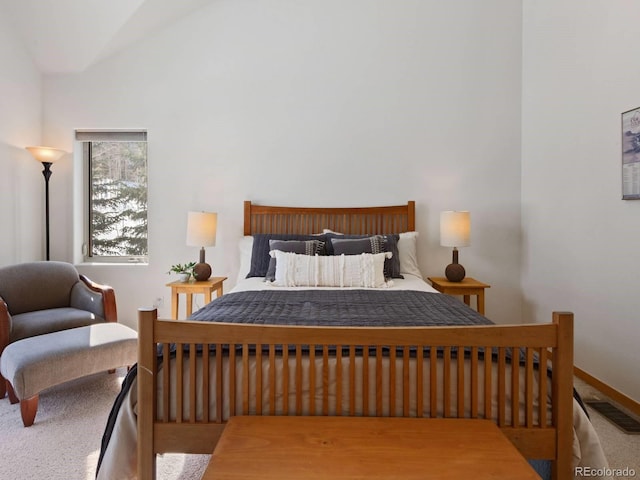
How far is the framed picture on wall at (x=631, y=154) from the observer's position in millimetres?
2369

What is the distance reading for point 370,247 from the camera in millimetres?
3008

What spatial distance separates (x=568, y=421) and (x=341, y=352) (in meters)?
0.79

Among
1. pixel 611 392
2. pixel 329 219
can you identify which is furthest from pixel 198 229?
pixel 611 392

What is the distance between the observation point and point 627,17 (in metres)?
2.44

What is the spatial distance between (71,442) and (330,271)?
173 centimetres

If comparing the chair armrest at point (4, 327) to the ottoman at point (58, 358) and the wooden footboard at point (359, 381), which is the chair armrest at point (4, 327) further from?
the wooden footboard at point (359, 381)

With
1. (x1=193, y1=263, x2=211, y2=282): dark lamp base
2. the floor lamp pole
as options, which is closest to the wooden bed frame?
(x1=193, y1=263, x2=211, y2=282): dark lamp base

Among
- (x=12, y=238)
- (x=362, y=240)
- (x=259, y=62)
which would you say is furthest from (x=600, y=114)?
(x=12, y=238)

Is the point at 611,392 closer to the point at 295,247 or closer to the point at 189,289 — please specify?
the point at 295,247

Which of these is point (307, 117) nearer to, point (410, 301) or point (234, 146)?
point (234, 146)

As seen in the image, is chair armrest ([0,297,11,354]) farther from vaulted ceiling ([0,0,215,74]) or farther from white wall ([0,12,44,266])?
vaulted ceiling ([0,0,215,74])

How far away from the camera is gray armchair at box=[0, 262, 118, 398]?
264 cm

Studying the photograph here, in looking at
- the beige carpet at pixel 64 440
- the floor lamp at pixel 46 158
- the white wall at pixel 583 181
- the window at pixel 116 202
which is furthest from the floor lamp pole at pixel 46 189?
the white wall at pixel 583 181

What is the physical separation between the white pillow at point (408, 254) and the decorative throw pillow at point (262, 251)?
26.2 inches
